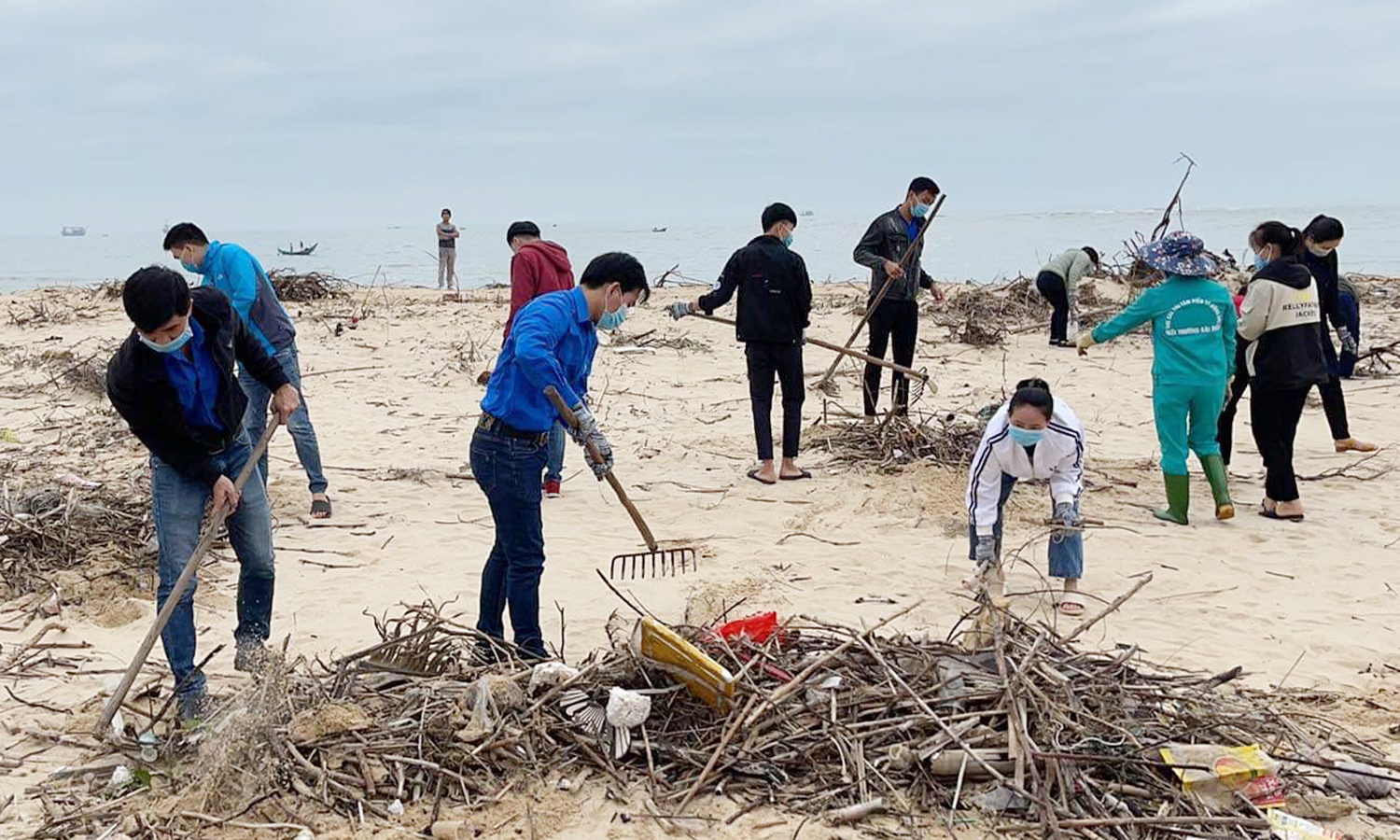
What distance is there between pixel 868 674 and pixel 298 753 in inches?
70.3

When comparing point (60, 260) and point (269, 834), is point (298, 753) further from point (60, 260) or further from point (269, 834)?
point (60, 260)

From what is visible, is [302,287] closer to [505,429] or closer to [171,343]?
[505,429]

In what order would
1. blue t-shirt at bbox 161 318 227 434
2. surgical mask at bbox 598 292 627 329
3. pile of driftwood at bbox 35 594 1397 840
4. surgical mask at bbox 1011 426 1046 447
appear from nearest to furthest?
1. pile of driftwood at bbox 35 594 1397 840
2. blue t-shirt at bbox 161 318 227 434
3. surgical mask at bbox 598 292 627 329
4. surgical mask at bbox 1011 426 1046 447

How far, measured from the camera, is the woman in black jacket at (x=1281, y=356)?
5.93 m

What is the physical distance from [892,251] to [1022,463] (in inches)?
141

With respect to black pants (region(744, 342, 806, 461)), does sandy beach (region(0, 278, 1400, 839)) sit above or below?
below

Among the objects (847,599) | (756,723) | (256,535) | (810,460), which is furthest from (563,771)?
(810,460)

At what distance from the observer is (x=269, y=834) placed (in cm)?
289

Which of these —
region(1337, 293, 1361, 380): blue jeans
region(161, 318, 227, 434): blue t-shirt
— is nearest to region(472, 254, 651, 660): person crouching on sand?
region(161, 318, 227, 434): blue t-shirt

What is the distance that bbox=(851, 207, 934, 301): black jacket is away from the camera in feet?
25.2

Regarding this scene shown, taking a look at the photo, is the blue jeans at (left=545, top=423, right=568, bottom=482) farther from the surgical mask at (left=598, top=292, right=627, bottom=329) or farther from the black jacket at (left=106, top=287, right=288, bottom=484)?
the black jacket at (left=106, top=287, right=288, bottom=484)

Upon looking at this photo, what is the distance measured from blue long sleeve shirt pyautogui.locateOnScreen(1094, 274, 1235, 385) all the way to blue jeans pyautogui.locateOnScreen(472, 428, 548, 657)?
335cm

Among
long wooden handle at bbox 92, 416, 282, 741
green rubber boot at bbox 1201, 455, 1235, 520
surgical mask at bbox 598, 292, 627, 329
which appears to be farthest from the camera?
green rubber boot at bbox 1201, 455, 1235, 520

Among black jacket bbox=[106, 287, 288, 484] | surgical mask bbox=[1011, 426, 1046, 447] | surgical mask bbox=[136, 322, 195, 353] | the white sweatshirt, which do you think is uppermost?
surgical mask bbox=[136, 322, 195, 353]
